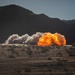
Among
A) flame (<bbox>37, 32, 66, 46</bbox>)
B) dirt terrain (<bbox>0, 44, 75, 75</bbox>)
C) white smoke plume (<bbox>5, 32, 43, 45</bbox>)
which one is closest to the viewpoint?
dirt terrain (<bbox>0, 44, 75, 75</bbox>)

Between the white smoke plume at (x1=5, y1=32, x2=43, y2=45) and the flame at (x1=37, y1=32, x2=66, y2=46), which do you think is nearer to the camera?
the flame at (x1=37, y1=32, x2=66, y2=46)

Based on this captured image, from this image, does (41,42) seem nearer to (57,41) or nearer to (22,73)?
(57,41)

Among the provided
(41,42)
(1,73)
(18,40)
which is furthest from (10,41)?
(1,73)

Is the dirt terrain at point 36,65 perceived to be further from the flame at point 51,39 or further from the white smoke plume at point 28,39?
the white smoke plume at point 28,39

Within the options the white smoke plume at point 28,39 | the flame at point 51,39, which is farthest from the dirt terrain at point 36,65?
the white smoke plume at point 28,39

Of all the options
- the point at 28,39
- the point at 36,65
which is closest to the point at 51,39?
the point at 28,39

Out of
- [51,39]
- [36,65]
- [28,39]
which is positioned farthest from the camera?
Result: [28,39]

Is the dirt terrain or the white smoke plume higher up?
the white smoke plume

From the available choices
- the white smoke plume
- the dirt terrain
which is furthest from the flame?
the dirt terrain

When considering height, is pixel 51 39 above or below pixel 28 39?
below

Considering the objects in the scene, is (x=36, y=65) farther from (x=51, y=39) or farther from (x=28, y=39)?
(x=28, y=39)

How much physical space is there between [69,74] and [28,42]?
117230 millimetres

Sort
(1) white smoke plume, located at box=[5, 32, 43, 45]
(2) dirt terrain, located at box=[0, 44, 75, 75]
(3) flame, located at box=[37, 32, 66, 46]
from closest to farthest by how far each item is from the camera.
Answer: (2) dirt terrain, located at box=[0, 44, 75, 75] → (3) flame, located at box=[37, 32, 66, 46] → (1) white smoke plume, located at box=[5, 32, 43, 45]

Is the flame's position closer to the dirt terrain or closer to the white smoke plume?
the white smoke plume
